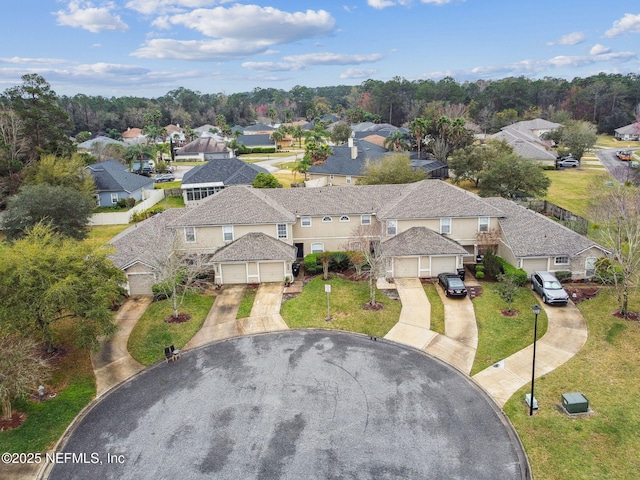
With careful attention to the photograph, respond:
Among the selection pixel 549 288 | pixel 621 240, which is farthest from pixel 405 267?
pixel 621 240

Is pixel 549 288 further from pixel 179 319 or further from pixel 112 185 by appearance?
pixel 112 185

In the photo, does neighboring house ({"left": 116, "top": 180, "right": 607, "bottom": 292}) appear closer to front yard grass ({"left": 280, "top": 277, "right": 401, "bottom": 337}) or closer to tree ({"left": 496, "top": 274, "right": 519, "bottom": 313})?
front yard grass ({"left": 280, "top": 277, "right": 401, "bottom": 337})

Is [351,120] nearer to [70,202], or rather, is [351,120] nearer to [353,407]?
[70,202]

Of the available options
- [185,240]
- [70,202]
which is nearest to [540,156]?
[185,240]

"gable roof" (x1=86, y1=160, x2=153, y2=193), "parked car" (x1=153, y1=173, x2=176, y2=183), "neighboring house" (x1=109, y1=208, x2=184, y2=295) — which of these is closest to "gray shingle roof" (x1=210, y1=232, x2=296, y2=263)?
"neighboring house" (x1=109, y1=208, x2=184, y2=295)

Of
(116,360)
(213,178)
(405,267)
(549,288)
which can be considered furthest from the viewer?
(213,178)

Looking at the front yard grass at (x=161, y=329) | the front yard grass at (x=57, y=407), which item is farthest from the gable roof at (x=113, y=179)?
the front yard grass at (x=57, y=407)

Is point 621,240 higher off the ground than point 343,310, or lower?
higher
